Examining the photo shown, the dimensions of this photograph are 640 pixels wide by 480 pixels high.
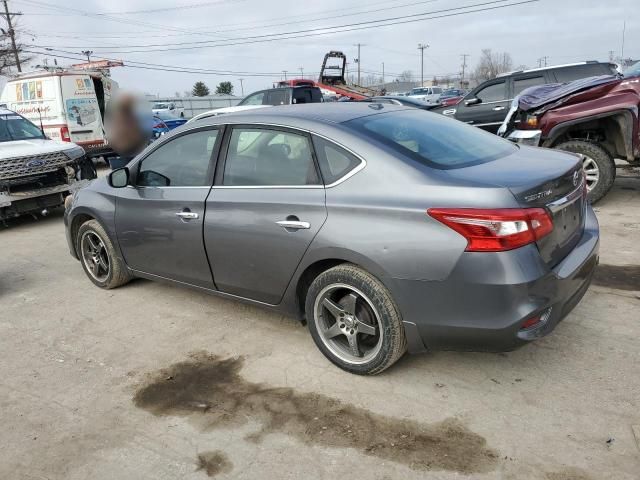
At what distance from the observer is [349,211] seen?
118 inches

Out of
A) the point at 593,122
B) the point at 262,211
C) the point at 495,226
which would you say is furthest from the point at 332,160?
the point at 593,122

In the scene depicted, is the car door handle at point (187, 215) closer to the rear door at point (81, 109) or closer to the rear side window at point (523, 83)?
the rear side window at point (523, 83)

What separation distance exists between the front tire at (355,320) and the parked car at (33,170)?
6.13 meters

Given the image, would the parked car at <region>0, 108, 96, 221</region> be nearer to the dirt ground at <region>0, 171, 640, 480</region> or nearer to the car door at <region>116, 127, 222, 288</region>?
the dirt ground at <region>0, 171, 640, 480</region>

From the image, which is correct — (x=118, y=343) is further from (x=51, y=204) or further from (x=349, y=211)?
(x=51, y=204)

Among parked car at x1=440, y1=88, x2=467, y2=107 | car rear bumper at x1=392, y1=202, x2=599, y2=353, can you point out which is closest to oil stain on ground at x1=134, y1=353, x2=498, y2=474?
car rear bumper at x1=392, y1=202, x2=599, y2=353

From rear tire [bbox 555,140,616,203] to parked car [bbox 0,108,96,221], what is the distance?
7340 millimetres

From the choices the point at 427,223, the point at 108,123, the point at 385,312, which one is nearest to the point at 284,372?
the point at 385,312

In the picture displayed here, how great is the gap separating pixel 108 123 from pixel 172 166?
7.91 m

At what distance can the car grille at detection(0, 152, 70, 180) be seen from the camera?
7387 mm

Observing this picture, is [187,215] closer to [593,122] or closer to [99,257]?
[99,257]

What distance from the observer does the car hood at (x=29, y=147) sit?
7.65m

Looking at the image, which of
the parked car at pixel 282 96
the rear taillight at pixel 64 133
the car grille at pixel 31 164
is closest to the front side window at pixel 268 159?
the car grille at pixel 31 164

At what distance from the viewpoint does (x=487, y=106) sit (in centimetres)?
1079
